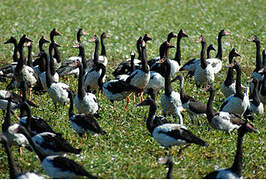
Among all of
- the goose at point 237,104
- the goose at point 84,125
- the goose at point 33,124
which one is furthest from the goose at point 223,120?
the goose at point 33,124

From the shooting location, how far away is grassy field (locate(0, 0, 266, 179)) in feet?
27.9

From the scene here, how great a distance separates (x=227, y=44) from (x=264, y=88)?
22.6 feet

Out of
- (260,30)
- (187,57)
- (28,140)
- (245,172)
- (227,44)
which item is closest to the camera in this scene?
(28,140)

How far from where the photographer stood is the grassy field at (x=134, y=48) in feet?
27.9

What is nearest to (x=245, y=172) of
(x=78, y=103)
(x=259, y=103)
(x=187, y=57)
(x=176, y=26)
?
(x=259, y=103)

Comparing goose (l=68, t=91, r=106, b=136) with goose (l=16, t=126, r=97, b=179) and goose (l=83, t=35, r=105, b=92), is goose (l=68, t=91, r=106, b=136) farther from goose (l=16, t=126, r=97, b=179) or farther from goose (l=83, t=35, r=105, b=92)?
goose (l=83, t=35, r=105, b=92)

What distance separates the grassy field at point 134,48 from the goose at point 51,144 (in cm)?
34

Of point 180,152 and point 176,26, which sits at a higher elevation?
point 176,26

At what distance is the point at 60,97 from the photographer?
11258 mm

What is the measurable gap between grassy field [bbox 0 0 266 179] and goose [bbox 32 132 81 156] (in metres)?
0.34

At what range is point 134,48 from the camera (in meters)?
17.8

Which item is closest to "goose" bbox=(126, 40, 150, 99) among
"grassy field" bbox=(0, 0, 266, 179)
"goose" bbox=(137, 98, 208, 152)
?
"grassy field" bbox=(0, 0, 266, 179)

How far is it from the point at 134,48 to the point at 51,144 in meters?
10.0

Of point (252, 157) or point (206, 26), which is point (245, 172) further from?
point (206, 26)
